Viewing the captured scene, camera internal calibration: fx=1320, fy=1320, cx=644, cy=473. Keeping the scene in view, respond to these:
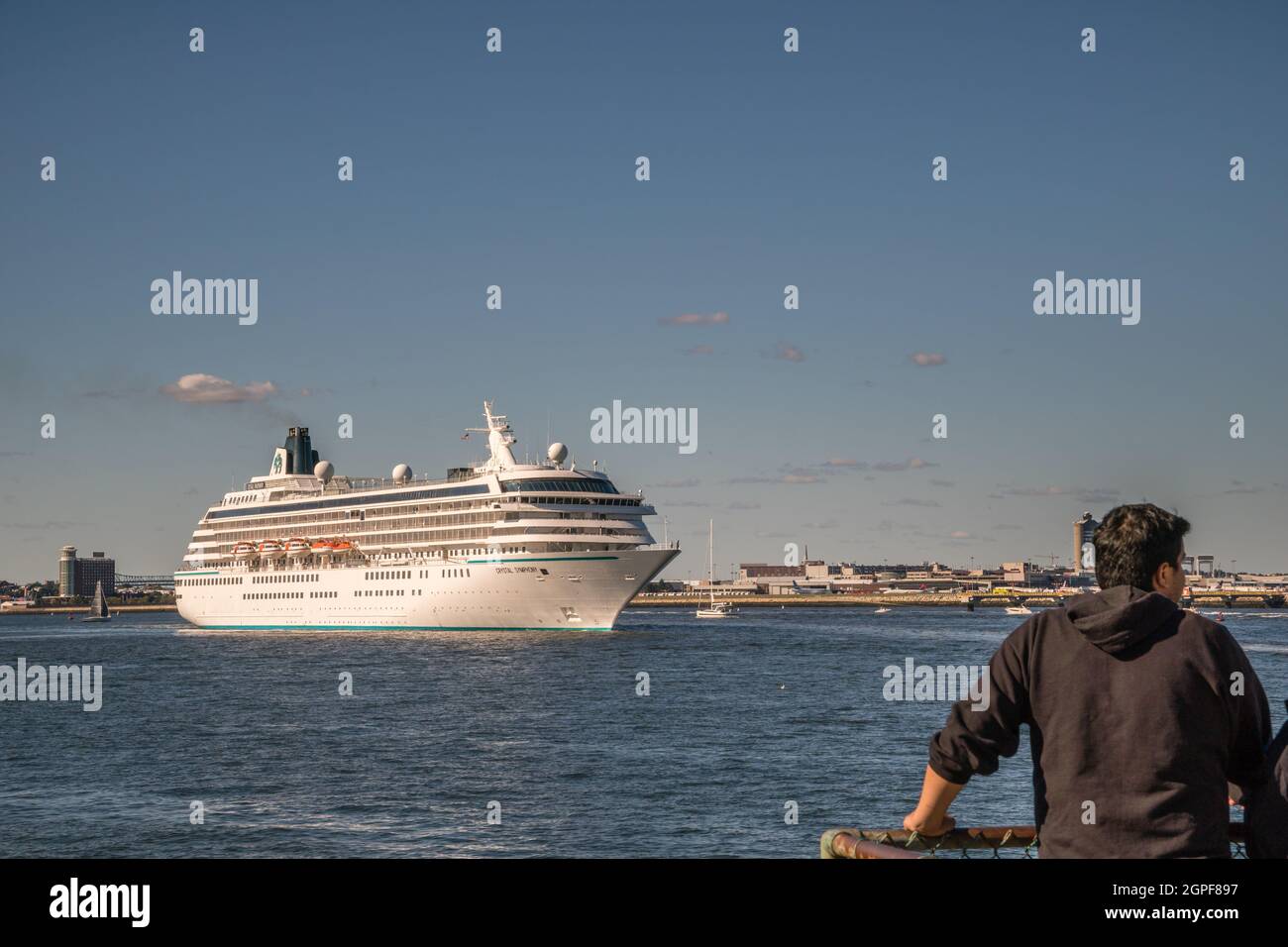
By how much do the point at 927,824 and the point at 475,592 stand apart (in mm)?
84010

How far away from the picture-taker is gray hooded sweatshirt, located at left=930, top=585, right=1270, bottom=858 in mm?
4156

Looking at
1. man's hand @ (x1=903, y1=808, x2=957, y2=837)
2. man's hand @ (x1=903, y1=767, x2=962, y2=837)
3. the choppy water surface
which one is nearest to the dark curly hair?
man's hand @ (x1=903, y1=767, x2=962, y2=837)

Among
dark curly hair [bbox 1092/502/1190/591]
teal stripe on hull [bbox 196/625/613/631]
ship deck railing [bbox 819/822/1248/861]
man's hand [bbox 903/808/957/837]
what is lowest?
ship deck railing [bbox 819/822/1248/861]

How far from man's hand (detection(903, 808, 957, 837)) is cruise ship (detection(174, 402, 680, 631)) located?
260 feet

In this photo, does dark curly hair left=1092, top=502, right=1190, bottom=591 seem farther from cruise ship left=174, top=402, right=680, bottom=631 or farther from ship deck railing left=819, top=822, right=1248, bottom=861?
cruise ship left=174, top=402, right=680, bottom=631

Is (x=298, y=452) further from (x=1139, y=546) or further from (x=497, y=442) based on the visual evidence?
(x=1139, y=546)

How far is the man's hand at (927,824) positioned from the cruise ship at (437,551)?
3125 inches

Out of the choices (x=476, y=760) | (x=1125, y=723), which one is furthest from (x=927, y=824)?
(x=476, y=760)

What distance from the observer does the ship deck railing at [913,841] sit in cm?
429

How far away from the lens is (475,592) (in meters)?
87.3

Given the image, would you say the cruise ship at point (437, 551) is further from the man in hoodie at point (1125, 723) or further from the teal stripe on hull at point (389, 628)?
the man in hoodie at point (1125, 723)
